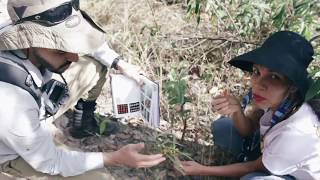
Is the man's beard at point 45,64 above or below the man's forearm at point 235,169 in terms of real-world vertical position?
above

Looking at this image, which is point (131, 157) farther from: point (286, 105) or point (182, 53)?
point (182, 53)

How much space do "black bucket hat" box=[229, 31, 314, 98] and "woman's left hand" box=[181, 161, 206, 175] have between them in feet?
1.78

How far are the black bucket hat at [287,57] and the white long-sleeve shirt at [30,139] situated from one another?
0.77 m

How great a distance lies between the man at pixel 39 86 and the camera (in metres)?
1.77

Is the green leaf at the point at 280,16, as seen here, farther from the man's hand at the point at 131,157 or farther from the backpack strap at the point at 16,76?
the backpack strap at the point at 16,76

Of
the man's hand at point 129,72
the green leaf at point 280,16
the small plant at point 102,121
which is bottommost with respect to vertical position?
the small plant at point 102,121

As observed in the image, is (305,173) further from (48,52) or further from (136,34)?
(136,34)

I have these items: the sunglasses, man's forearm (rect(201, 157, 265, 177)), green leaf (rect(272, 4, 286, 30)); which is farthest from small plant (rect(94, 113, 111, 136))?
green leaf (rect(272, 4, 286, 30))

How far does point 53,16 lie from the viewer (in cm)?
185

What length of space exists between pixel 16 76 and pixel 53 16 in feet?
0.87

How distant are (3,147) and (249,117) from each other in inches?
47.1

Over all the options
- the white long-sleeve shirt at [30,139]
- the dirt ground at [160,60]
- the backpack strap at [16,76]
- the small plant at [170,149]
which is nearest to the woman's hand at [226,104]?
the small plant at [170,149]

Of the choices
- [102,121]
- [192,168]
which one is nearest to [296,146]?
[192,168]

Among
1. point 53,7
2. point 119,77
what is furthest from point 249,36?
point 53,7
